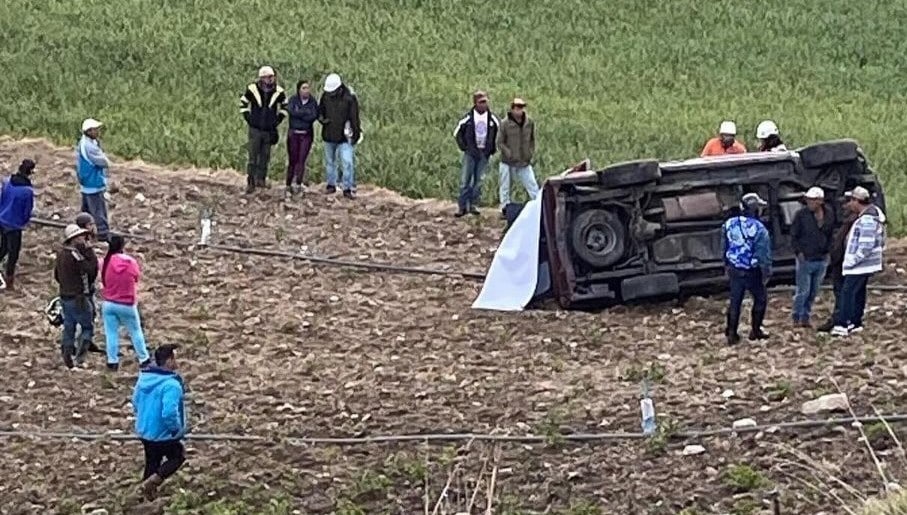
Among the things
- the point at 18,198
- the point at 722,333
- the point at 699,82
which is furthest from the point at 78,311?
the point at 699,82

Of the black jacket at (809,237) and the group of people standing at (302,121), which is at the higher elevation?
the group of people standing at (302,121)

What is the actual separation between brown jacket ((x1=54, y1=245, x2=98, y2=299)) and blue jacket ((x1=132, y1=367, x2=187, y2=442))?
11.1 ft

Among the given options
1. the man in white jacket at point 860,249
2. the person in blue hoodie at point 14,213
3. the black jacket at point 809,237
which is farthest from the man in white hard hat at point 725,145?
the person in blue hoodie at point 14,213

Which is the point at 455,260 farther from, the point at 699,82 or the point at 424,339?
the point at 699,82

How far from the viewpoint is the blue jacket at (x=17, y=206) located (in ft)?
60.6

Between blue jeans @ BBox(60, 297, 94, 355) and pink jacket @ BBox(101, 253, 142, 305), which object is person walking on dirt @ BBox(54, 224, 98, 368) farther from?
pink jacket @ BBox(101, 253, 142, 305)

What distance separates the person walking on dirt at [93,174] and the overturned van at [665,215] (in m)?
5.30

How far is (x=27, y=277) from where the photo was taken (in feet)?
63.1

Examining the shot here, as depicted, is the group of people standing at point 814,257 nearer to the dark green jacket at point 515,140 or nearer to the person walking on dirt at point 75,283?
the dark green jacket at point 515,140

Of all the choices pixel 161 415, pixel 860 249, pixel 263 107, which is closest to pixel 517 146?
pixel 263 107

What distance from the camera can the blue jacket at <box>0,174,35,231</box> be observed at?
1848 centimetres

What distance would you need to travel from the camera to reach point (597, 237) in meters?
17.5

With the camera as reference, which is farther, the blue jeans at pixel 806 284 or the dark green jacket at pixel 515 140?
the dark green jacket at pixel 515 140

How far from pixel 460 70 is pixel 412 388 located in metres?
22.6
